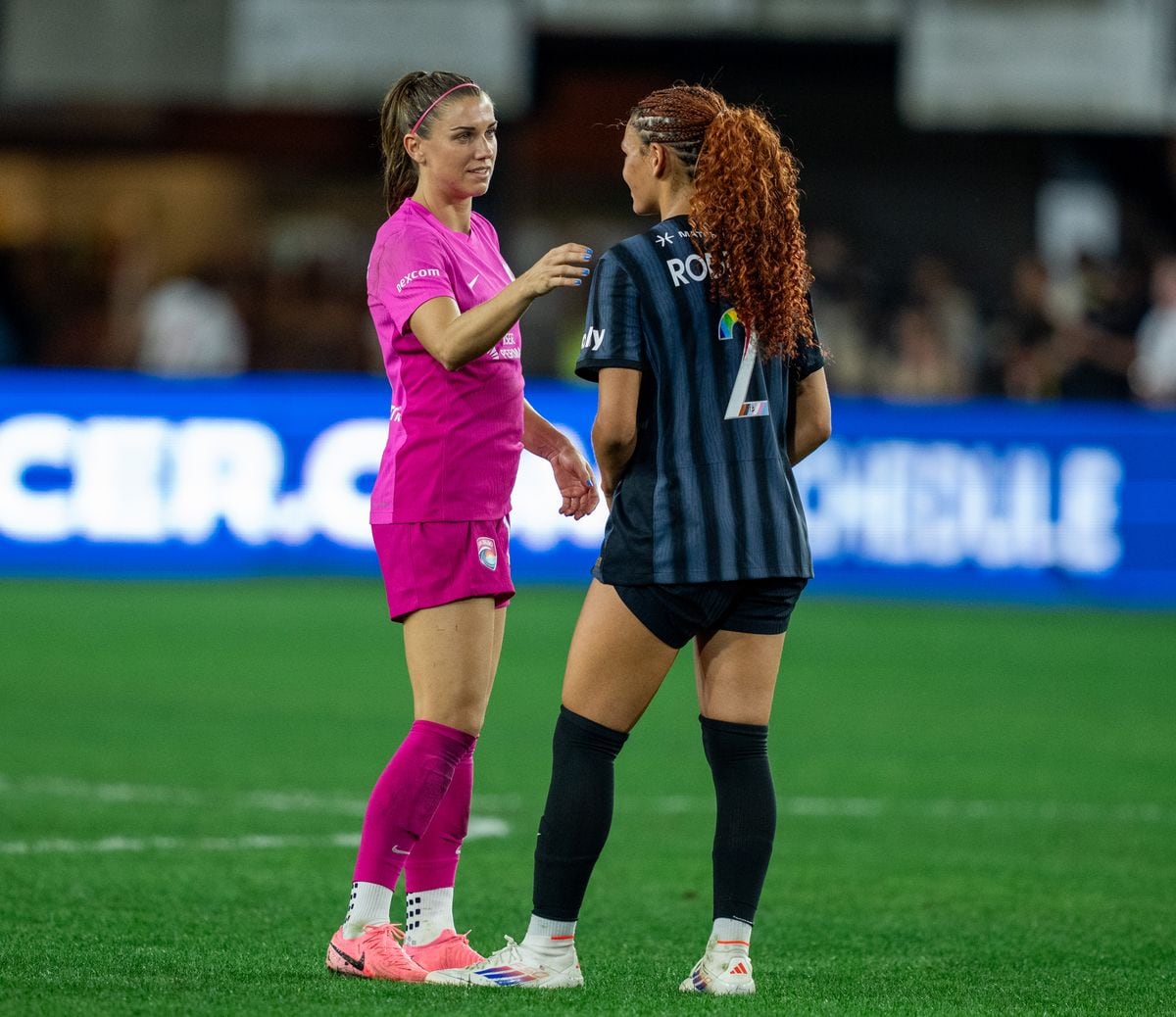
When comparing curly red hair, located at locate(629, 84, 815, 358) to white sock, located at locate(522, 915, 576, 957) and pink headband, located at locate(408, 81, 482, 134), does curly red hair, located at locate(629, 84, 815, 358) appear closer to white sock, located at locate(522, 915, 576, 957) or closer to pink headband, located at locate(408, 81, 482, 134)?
pink headband, located at locate(408, 81, 482, 134)

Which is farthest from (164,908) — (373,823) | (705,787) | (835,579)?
(835,579)

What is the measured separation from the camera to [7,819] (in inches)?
287

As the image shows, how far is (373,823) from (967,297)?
51.7 ft

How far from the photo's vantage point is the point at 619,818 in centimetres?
784

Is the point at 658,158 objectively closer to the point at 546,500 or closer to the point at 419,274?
the point at 419,274

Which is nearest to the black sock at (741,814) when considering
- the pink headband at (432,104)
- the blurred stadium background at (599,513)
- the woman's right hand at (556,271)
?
the blurred stadium background at (599,513)

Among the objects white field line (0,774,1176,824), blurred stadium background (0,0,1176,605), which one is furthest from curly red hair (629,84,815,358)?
blurred stadium background (0,0,1176,605)

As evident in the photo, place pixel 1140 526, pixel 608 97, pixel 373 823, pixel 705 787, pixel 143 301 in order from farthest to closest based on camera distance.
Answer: pixel 608 97 → pixel 143 301 → pixel 1140 526 → pixel 705 787 → pixel 373 823

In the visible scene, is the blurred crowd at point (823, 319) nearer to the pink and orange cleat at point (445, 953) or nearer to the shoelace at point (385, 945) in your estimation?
the pink and orange cleat at point (445, 953)

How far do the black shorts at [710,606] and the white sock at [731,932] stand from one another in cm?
66

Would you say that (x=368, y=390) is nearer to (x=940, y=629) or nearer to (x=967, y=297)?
(x=940, y=629)

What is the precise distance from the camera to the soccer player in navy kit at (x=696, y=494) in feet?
15.3

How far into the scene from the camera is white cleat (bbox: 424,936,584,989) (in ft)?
15.8

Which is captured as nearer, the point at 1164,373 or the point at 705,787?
the point at 705,787
